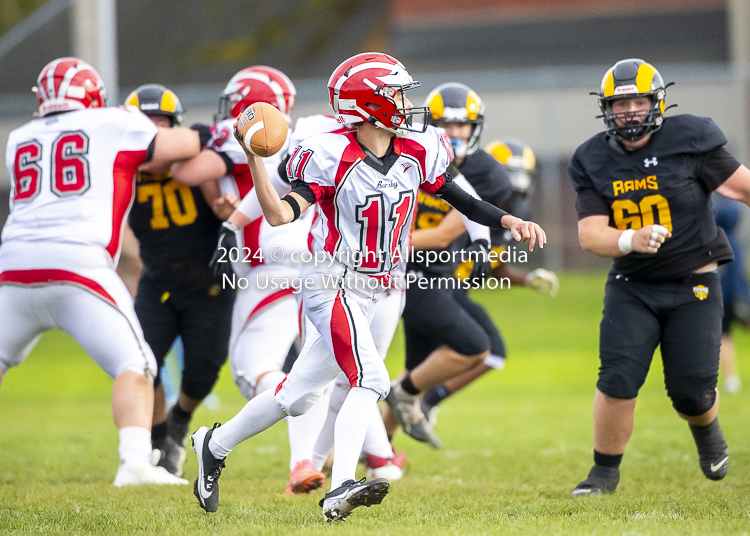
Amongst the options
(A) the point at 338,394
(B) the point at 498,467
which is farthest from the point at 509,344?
(A) the point at 338,394

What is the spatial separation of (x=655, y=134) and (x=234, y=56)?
1729cm

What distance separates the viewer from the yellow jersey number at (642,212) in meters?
4.46

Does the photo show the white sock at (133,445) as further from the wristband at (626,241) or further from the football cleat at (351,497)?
the wristband at (626,241)

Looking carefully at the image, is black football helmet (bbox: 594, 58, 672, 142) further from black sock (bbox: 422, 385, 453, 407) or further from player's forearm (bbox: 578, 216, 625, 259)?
black sock (bbox: 422, 385, 453, 407)

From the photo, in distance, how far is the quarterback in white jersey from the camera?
4.62 m

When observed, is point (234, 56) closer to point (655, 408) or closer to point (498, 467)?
point (655, 408)

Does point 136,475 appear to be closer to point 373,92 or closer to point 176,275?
point 176,275

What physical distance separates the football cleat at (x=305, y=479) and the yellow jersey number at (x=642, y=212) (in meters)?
1.94

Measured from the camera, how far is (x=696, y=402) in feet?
14.8

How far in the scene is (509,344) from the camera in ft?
43.5

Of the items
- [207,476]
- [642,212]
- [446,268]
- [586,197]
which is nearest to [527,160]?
[446,268]

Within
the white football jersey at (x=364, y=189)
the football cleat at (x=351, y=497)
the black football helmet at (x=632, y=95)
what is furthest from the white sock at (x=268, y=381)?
the black football helmet at (x=632, y=95)

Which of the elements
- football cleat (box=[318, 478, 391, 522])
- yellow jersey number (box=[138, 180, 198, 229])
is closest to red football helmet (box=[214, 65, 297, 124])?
yellow jersey number (box=[138, 180, 198, 229])

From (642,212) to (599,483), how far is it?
1.35m
